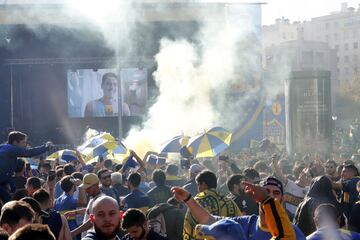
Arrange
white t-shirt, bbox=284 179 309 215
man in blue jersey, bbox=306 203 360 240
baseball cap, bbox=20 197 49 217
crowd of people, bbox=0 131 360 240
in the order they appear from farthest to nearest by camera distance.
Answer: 1. white t-shirt, bbox=284 179 309 215
2. baseball cap, bbox=20 197 49 217
3. man in blue jersey, bbox=306 203 360 240
4. crowd of people, bbox=0 131 360 240

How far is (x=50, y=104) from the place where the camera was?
3462 centimetres

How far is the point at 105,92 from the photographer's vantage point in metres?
34.6

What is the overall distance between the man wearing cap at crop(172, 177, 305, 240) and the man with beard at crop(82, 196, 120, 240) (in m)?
0.44

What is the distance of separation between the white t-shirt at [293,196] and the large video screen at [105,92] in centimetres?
→ 2455

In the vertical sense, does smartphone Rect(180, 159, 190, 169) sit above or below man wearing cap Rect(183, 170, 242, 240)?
below

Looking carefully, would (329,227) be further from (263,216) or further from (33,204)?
(33,204)

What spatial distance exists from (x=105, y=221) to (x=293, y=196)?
188 inches

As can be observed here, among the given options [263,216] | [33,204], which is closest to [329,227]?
[263,216]

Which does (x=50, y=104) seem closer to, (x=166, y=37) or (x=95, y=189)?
(x=166, y=37)

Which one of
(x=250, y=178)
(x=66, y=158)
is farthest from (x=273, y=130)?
(x=250, y=178)

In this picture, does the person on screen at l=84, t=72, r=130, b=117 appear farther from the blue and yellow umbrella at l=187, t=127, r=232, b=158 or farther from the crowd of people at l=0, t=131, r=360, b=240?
the crowd of people at l=0, t=131, r=360, b=240

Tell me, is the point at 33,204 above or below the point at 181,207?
above

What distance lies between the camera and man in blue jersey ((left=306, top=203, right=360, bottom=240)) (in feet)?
19.5

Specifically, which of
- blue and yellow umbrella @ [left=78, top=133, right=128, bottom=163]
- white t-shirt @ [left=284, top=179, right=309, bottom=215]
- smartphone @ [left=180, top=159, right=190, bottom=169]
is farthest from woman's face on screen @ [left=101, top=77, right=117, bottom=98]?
white t-shirt @ [left=284, top=179, right=309, bottom=215]
